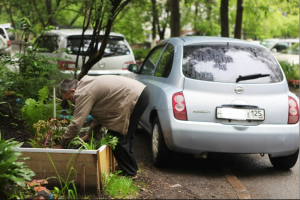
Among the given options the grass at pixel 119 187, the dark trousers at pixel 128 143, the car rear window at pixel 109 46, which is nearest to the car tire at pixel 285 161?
the dark trousers at pixel 128 143

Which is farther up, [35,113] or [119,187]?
[35,113]

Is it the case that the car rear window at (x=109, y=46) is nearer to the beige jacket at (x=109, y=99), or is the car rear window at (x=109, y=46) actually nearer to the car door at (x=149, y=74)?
the car door at (x=149, y=74)

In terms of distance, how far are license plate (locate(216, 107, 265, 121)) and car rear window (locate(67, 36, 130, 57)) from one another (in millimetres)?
5533

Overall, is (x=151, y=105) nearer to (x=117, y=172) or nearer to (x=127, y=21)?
(x=117, y=172)

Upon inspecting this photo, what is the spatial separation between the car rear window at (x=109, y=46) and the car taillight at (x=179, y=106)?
17.0 feet

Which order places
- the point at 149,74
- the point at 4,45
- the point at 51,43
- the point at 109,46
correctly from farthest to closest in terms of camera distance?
the point at 51,43, the point at 109,46, the point at 4,45, the point at 149,74

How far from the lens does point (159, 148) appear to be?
18.6ft

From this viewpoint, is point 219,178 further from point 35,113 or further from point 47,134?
point 35,113

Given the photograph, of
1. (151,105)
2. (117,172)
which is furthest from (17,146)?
(151,105)

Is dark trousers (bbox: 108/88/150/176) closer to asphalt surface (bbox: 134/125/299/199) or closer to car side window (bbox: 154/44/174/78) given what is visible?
asphalt surface (bbox: 134/125/299/199)

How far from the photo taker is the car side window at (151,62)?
725cm

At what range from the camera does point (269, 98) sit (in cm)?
558

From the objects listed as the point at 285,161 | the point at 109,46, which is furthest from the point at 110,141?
the point at 109,46

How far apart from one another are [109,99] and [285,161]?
2629mm
